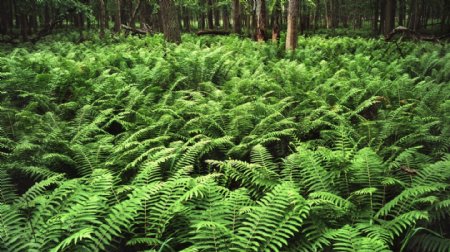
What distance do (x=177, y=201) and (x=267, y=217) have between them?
817 millimetres

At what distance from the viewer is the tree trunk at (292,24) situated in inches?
399

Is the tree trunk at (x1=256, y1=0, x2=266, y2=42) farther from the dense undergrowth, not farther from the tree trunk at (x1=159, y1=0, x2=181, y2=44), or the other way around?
the dense undergrowth

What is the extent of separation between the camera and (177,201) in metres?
3.21

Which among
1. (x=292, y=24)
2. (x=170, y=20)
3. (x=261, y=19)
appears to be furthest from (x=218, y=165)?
(x=261, y=19)

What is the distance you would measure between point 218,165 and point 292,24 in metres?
7.55

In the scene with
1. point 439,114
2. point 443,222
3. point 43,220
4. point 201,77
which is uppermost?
point 201,77

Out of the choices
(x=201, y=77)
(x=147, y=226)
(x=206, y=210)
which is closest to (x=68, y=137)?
(x=147, y=226)

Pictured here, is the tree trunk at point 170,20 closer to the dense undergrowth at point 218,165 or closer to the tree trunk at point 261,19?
the tree trunk at point 261,19

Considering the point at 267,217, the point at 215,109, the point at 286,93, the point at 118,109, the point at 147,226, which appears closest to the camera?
the point at 267,217

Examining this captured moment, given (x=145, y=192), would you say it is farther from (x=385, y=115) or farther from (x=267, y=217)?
(x=385, y=115)

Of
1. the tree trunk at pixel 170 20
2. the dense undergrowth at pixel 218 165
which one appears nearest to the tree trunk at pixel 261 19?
the tree trunk at pixel 170 20

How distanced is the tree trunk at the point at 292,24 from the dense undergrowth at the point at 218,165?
2.94 metres

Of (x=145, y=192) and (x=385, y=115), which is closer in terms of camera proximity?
(x=145, y=192)

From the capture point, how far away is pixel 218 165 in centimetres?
420
